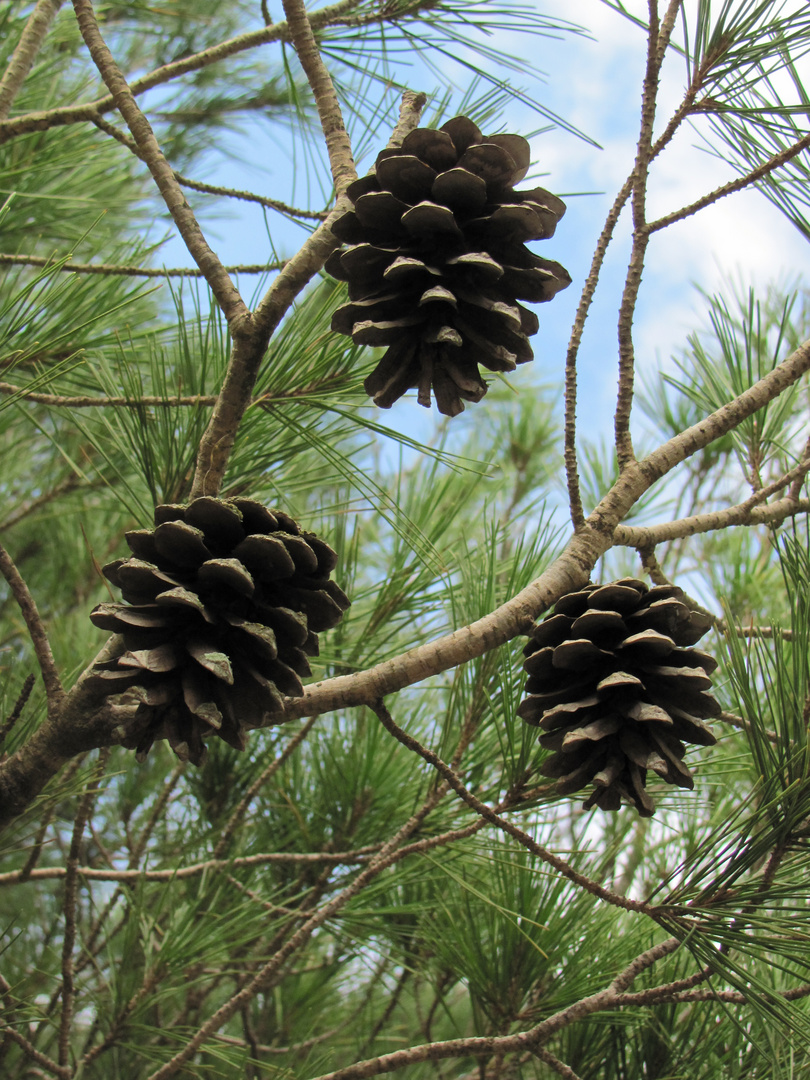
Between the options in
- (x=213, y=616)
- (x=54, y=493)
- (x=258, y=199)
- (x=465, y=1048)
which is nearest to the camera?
(x=213, y=616)

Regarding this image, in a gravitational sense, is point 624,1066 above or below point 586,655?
below

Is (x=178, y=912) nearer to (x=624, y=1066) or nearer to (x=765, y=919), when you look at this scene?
(x=624, y=1066)

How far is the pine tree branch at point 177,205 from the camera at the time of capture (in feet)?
1.72

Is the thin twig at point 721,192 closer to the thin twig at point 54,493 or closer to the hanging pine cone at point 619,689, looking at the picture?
the hanging pine cone at point 619,689

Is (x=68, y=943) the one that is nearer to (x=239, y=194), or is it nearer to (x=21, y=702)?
(x=21, y=702)

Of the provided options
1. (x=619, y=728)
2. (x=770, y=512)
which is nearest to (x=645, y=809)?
(x=619, y=728)

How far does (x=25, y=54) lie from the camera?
0.77 metres

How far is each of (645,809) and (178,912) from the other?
2.00 feet

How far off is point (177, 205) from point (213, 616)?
266 mm

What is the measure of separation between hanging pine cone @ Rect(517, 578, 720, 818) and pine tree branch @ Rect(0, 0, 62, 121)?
Answer: 2.10 feet

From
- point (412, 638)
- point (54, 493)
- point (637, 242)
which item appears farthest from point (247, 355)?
point (54, 493)

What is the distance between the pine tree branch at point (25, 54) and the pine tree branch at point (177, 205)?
0.20 metres

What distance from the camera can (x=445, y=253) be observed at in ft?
1.57

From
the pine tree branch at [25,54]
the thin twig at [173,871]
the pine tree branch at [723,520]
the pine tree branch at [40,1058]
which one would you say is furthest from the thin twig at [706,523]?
the pine tree branch at [25,54]
